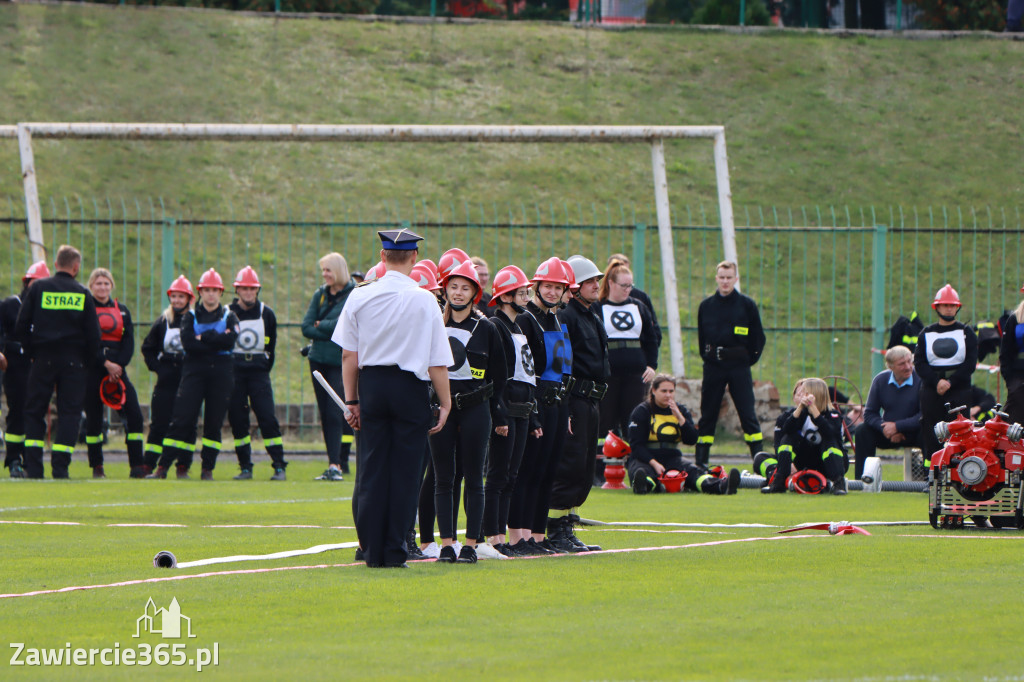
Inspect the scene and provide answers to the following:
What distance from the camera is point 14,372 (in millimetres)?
15328

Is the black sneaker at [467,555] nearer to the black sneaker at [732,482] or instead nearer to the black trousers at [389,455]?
the black trousers at [389,455]

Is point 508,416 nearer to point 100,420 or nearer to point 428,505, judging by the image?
point 428,505

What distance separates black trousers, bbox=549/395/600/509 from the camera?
9375mm

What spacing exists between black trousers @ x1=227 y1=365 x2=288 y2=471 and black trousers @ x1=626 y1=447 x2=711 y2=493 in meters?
3.72

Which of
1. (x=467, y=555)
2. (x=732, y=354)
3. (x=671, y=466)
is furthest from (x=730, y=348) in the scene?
(x=467, y=555)

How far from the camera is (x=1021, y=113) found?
126 ft

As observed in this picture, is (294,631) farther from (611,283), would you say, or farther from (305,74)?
(305,74)

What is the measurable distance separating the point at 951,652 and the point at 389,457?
3.51 meters

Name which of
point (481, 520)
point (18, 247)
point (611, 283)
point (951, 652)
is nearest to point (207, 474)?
point (611, 283)

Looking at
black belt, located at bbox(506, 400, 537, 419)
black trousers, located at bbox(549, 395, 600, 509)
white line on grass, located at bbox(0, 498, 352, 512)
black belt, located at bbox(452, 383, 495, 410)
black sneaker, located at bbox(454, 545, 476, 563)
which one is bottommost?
white line on grass, located at bbox(0, 498, 352, 512)

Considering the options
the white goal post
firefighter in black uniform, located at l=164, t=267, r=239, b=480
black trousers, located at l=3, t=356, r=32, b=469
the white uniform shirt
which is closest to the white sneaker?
the white uniform shirt

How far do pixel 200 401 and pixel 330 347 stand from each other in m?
1.39

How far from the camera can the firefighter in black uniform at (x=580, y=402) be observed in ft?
30.7

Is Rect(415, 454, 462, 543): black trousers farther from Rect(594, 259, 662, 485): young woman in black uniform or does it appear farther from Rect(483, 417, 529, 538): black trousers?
Rect(594, 259, 662, 485): young woman in black uniform
